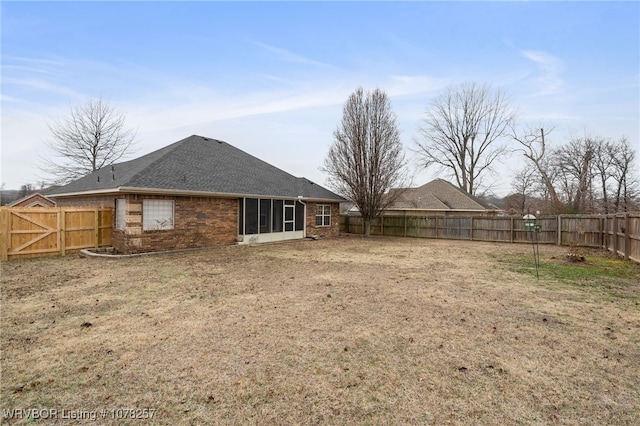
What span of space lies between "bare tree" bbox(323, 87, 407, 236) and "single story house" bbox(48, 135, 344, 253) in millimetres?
2319

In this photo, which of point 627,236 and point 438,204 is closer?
point 627,236

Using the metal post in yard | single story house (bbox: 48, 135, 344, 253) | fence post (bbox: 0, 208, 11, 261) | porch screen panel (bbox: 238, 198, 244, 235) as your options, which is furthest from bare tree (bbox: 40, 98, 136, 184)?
the metal post in yard

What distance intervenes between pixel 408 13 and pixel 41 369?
14533 mm

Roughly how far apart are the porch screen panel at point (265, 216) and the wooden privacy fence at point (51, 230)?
6112 millimetres

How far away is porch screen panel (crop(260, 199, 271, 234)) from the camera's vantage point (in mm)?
14969

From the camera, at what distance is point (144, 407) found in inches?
99.7

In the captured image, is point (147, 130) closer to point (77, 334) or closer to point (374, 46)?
point (374, 46)

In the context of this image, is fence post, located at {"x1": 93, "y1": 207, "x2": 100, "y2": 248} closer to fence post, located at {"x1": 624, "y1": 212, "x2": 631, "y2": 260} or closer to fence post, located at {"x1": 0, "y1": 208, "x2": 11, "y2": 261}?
fence post, located at {"x1": 0, "y1": 208, "x2": 11, "y2": 261}

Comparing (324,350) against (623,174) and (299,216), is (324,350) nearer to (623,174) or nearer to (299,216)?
(299,216)

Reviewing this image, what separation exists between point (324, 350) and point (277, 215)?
12.6 meters

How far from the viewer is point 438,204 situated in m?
26.3

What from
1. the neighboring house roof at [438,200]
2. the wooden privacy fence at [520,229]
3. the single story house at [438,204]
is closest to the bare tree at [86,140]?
the wooden privacy fence at [520,229]

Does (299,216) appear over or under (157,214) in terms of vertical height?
under

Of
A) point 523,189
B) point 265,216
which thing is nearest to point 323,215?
point 265,216
